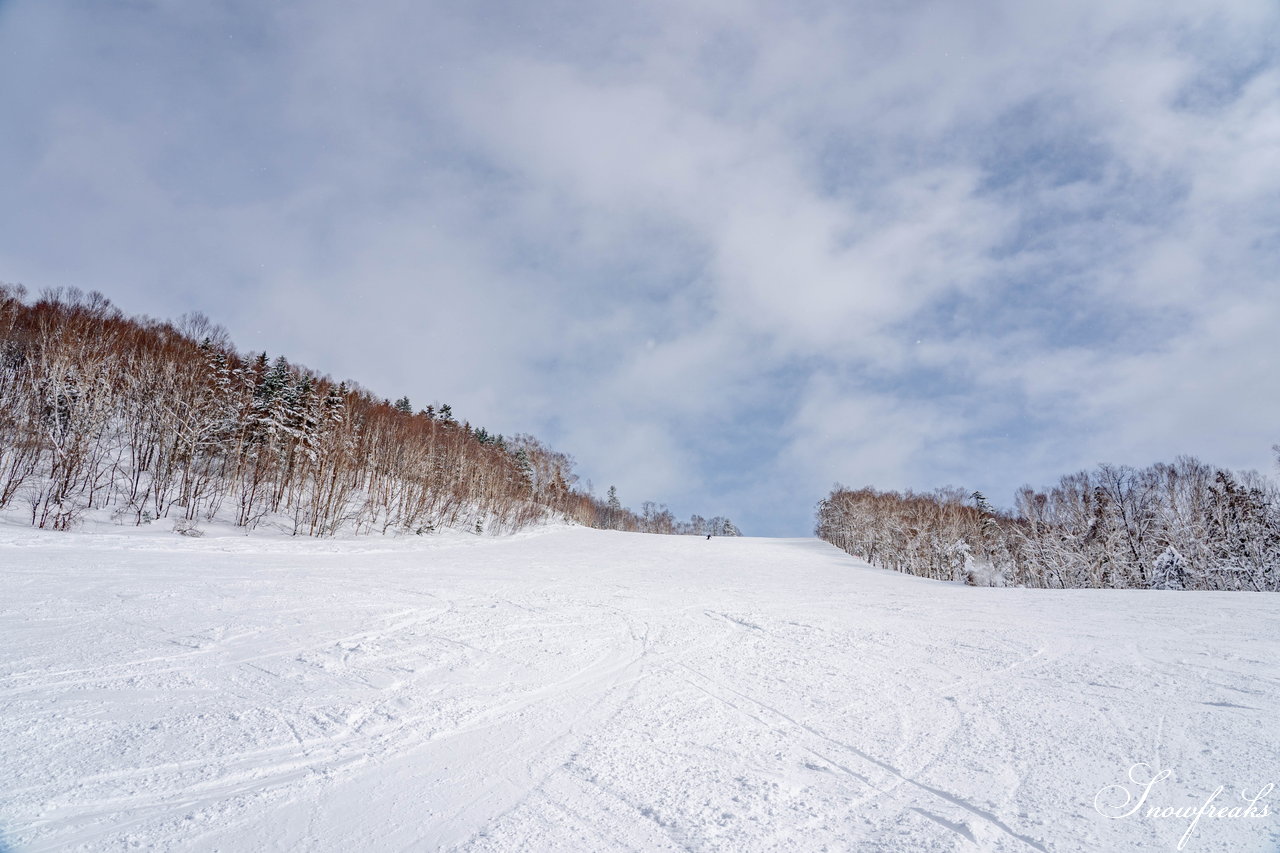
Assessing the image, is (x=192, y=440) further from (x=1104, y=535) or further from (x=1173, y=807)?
(x=1104, y=535)

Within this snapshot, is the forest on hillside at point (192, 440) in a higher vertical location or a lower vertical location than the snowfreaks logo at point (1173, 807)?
higher

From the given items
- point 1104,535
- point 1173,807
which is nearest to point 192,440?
point 1173,807

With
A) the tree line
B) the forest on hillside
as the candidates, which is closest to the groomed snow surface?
the forest on hillside

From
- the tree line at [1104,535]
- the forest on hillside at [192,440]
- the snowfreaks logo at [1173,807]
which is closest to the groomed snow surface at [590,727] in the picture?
the snowfreaks logo at [1173,807]

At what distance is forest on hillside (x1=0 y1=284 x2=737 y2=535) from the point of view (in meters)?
23.9

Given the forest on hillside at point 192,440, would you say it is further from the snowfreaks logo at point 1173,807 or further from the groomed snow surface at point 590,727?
the snowfreaks logo at point 1173,807

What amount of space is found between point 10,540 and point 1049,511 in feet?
215

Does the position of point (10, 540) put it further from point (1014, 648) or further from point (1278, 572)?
point (1278, 572)

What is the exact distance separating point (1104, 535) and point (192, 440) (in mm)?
62764

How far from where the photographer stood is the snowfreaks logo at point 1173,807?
11.8 feet

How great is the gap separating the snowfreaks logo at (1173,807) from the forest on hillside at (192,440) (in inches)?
1238

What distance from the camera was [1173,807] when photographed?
372 centimetres

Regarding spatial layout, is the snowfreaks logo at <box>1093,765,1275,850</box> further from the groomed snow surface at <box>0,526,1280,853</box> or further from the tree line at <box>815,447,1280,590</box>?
the tree line at <box>815,447,1280,590</box>

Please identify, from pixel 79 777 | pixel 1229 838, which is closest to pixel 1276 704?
pixel 1229 838
